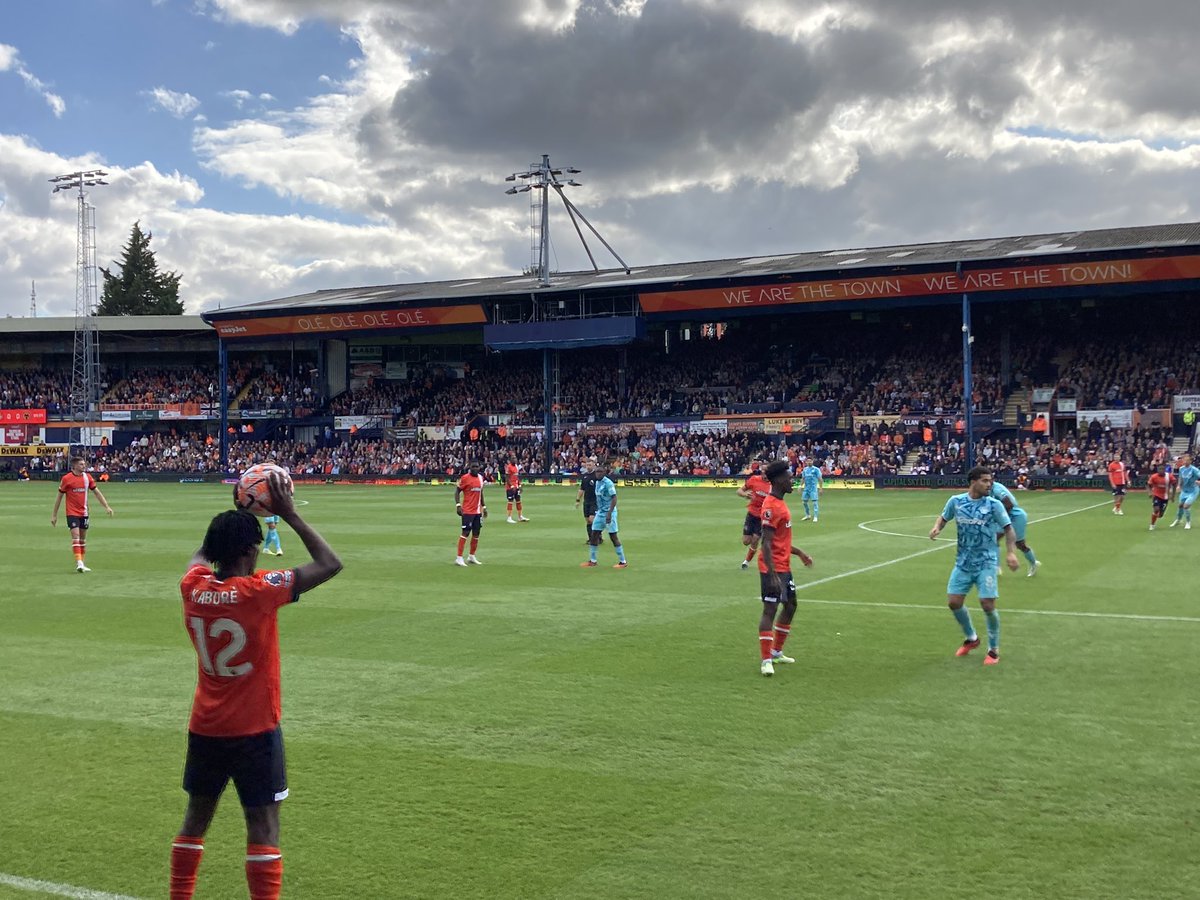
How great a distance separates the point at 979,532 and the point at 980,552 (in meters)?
0.22

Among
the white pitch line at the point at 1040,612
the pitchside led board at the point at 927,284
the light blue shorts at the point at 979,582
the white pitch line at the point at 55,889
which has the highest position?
the pitchside led board at the point at 927,284

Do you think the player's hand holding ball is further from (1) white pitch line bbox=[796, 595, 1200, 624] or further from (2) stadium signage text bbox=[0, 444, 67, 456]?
(2) stadium signage text bbox=[0, 444, 67, 456]

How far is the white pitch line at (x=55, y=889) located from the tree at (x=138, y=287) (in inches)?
4926

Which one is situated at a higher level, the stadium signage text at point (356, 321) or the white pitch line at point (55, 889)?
the stadium signage text at point (356, 321)

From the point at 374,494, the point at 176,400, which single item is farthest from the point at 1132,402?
the point at 176,400

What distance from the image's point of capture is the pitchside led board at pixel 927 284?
5134 centimetres

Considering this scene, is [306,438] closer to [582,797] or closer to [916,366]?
[916,366]

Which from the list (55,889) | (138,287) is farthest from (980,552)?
(138,287)

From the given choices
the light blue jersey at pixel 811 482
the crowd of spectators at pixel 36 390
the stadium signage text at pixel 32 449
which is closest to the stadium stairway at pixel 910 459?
the light blue jersey at pixel 811 482

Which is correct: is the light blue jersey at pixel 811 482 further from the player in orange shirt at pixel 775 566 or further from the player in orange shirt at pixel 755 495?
the player in orange shirt at pixel 775 566

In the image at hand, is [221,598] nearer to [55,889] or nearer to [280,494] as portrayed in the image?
[280,494]

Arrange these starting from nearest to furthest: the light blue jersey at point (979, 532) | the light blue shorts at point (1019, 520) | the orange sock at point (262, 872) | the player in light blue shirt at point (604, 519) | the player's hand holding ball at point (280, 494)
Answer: the player's hand holding ball at point (280, 494), the orange sock at point (262, 872), the light blue jersey at point (979, 532), the light blue shorts at point (1019, 520), the player in light blue shirt at point (604, 519)

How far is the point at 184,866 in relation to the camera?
5320 millimetres

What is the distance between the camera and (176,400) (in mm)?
80875
